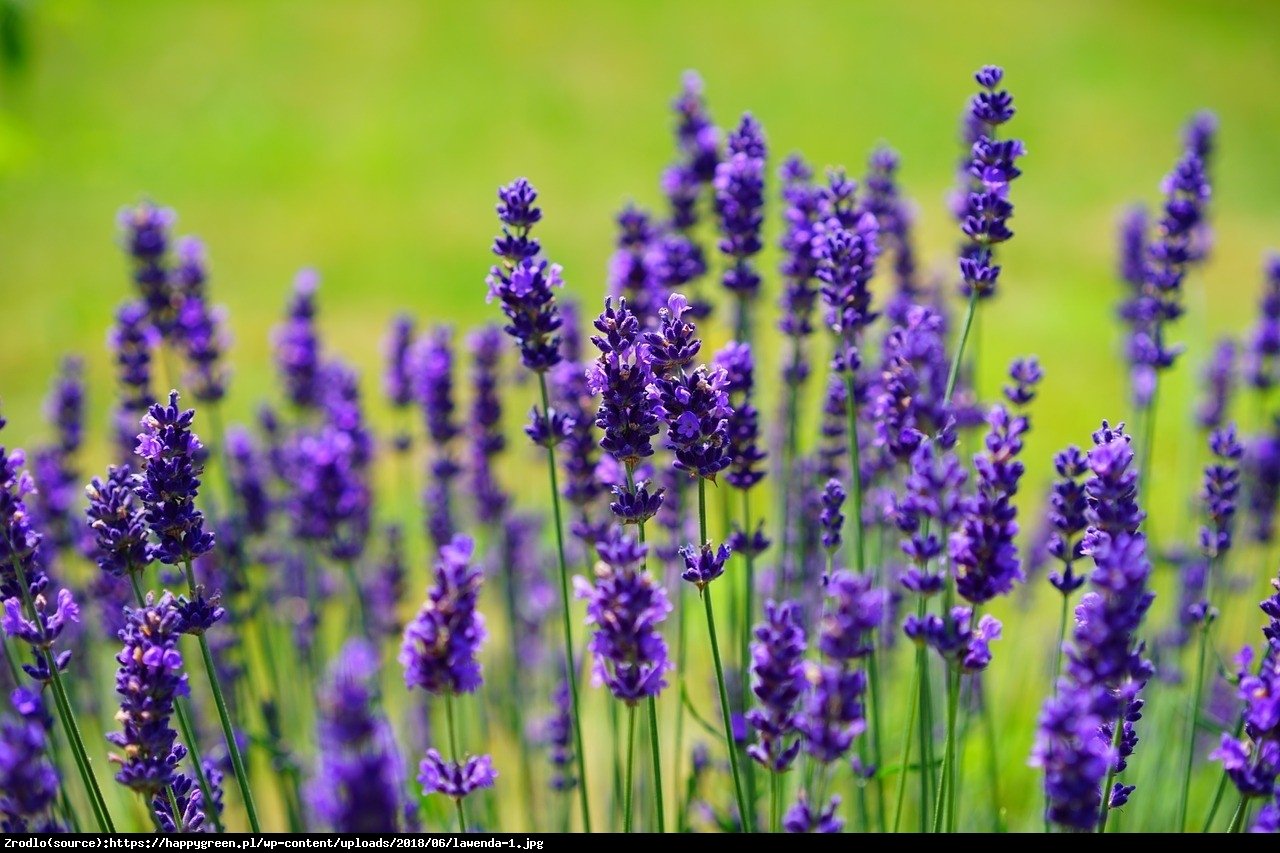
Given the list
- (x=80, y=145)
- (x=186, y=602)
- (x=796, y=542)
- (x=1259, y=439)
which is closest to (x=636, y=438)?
(x=186, y=602)

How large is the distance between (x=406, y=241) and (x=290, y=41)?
11.9ft

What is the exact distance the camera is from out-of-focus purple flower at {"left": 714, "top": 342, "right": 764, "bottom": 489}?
93.1 inches

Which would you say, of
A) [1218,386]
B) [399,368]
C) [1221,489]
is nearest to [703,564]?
[1221,489]

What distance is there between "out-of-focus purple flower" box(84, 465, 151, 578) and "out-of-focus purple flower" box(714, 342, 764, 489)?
1.16 m

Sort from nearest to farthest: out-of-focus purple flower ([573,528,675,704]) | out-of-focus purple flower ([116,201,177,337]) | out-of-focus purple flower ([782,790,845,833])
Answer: out-of-focus purple flower ([573,528,675,704]), out-of-focus purple flower ([782,790,845,833]), out-of-focus purple flower ([116,201,177,337])

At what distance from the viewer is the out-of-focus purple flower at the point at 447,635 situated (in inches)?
66.1

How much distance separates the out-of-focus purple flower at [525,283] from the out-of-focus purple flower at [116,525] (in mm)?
774

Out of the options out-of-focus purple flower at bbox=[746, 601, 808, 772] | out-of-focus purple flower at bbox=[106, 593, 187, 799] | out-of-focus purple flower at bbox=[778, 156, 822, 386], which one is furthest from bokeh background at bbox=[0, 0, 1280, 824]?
out-of-focus purple flower at bbox=[746, 601, 808, 772]

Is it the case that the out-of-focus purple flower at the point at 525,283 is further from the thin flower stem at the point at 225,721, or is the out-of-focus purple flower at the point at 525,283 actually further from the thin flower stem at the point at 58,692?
the thin flower stem at the point at 58,692

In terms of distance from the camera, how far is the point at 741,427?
2.38 metres

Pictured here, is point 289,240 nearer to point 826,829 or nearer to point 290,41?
point 290,41

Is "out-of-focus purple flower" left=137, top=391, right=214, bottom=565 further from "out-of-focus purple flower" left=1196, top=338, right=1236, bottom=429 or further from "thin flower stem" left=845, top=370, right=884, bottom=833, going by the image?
"out-of-focus purple flower" left=1196, top=338, right=1236, bottom=429

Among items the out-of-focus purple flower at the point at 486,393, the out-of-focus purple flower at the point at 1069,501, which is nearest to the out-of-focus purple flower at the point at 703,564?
the out-of-focus purple flower at the point at 1069,501

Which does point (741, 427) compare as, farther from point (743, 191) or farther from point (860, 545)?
point (743, 191)
